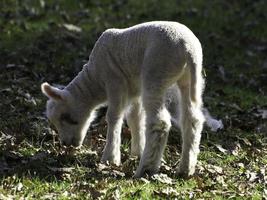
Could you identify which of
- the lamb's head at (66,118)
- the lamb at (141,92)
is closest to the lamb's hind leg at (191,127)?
the lamb at (141,92)

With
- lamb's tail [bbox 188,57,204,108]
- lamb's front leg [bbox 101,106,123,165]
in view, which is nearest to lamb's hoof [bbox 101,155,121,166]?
lamb's front leg [bbox 101,106,123,165]

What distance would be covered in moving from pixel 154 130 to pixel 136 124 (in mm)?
1462

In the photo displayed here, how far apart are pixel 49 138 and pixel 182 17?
981 cm

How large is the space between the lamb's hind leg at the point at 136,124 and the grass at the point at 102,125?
260mm

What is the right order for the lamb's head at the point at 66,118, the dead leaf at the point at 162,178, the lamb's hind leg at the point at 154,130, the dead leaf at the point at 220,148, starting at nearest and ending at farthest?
the dead leaf at the point at 162,178, the lamb's hind leg at the point at 154,130, the lamb's head at the point at 66,118, the dead leaf at the point at 220,148

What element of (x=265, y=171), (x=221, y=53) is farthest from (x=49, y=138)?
(x=221, y=53)

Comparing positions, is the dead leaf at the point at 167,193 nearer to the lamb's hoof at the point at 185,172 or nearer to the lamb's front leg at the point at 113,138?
the lamb's hoof at the point at 185,172

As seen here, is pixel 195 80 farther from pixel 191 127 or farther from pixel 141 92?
pixel 141 92

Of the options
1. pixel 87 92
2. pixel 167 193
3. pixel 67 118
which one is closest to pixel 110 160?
pixel 67 118

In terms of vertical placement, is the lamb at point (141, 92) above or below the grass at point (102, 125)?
above

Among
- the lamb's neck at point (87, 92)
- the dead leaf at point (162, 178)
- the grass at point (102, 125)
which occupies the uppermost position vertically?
the lamb's neck at point (87, 92)

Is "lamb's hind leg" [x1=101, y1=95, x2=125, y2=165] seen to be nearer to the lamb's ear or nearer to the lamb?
the lamb

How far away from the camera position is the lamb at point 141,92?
8.49m

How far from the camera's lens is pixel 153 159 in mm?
8516
